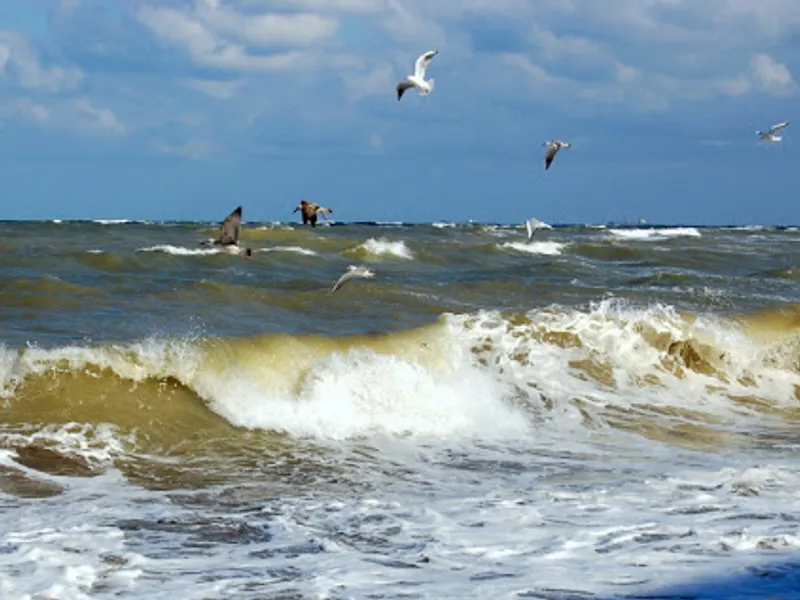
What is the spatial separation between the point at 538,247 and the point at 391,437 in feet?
79.9

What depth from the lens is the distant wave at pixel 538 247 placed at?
33.2 m

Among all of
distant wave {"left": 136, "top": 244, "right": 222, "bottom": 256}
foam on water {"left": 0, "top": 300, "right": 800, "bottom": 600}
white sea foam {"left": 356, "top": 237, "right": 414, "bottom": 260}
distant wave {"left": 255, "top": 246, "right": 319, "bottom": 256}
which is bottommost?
foam on water {"left": 0, "top": 300, "right": 800, "bottom": 600}

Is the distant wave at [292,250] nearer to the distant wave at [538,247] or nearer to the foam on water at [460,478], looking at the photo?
the distant wave at [538,247]

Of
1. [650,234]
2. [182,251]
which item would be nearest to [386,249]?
[182,251]

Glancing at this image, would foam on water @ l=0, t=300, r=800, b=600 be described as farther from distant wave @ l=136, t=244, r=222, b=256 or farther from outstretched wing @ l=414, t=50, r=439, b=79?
distant wave @ l=136, t=244, r=222, b=256

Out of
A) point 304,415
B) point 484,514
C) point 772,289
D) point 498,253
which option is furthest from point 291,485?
point 498,253

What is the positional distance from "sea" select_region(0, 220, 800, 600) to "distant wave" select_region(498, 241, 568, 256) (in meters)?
11.3

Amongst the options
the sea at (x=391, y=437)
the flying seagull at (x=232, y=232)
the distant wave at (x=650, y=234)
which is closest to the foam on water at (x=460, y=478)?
the sea at (x=391, y=437)

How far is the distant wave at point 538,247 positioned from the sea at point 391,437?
11277 mm

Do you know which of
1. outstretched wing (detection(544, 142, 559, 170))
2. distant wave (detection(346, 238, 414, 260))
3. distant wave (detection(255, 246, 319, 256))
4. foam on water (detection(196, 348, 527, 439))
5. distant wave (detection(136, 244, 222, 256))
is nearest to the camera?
foam on water (detection(196, 348, 527, 439))

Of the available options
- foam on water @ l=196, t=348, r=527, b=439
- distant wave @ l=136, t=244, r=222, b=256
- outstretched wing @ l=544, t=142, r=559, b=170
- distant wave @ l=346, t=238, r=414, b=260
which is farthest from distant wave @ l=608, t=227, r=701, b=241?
foam on water @ l=196, t=348, r=527, b=439

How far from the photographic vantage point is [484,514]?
7.94 metres

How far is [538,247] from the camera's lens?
35.2m

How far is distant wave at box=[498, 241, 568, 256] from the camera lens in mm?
33219
